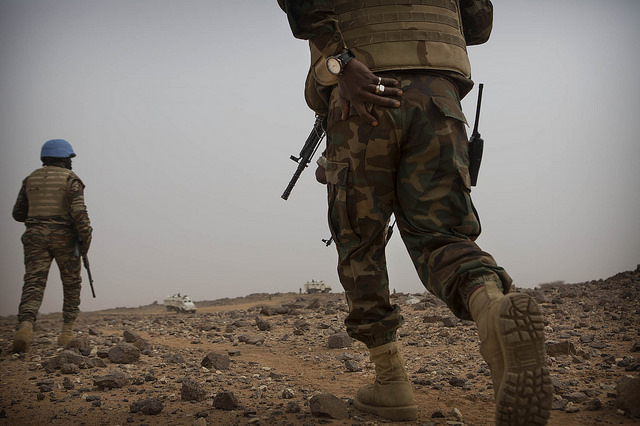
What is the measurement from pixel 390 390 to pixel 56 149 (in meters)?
5.87

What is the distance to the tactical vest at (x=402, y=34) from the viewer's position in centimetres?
243

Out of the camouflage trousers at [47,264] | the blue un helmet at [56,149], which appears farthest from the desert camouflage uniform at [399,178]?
the blue un helmet at [56,149]

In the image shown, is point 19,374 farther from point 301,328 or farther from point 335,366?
point 301,328

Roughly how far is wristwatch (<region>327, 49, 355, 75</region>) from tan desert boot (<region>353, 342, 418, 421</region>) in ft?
4.31

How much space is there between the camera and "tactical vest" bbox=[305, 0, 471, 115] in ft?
7.96

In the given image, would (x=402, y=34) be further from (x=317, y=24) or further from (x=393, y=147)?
(x=393, y=147)

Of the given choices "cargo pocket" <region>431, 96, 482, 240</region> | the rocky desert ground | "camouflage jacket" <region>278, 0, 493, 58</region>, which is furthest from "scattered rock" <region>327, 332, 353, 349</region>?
"camouflage jacket" <region>278, 0, 493, 58</region>

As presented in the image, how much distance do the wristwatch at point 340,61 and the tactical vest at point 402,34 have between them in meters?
0.10

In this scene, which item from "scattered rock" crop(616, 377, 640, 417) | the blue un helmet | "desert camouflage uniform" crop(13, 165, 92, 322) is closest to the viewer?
"scattered rock" crop(616, 377, 640, 417)

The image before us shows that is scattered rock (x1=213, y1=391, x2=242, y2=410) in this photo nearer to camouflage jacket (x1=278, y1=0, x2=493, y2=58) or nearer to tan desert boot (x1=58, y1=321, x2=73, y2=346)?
camouflage jacket (x1=278, y1=0, x2=493, y2=58)

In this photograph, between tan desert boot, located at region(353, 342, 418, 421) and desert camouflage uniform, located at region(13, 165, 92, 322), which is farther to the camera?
desert camouflage uniform, located at region(13, 165, 92, 322)

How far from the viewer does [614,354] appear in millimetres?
4035

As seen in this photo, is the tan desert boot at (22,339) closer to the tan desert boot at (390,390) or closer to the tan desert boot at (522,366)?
the tan desert boot at (390,390)

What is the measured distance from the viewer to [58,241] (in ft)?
22.1
